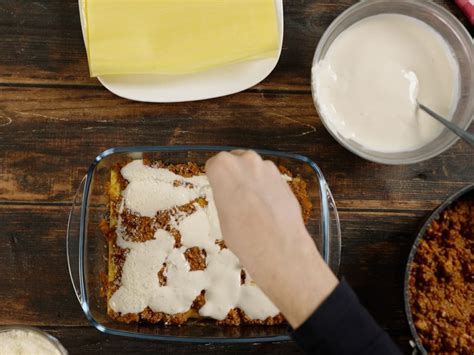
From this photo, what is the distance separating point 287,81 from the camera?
1.16 meters

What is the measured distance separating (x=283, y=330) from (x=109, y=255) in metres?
0.36

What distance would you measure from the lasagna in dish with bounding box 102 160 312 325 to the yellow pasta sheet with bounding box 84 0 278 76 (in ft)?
0.72

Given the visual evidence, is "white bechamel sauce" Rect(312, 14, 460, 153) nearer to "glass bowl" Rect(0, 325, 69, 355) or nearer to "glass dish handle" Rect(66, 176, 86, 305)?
"glass dish handle" Rect(66, 176, 86, 305)

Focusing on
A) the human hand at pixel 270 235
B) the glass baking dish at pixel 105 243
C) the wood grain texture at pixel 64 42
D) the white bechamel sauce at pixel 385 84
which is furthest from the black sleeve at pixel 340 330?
the wood grain texture at pixel 64 42

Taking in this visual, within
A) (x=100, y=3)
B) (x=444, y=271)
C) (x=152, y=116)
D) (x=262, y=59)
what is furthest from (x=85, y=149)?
(x=444, y=271)

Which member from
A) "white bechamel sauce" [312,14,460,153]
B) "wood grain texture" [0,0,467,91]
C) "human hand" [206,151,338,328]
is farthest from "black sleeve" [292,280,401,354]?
"wood grain texture" [0,0,467,91]

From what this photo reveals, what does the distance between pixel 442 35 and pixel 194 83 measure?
0.49 m

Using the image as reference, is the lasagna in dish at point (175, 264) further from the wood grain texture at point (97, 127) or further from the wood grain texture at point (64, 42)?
the wood grain texture at point (64, 42)

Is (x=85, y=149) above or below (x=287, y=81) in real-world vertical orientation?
below

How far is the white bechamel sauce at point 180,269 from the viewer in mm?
1068

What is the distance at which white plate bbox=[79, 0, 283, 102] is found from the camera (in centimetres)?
112

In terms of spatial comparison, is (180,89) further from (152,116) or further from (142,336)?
(142,336)

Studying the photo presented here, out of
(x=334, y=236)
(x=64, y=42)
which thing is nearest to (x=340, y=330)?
(x=334, y=236)

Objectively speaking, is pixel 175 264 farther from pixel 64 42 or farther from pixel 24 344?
pixel 64 42
